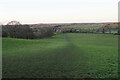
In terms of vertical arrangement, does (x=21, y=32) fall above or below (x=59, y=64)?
above

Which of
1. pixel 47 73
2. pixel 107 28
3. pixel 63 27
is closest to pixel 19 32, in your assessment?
pixel 63 27

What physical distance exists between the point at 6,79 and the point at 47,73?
2.25 meters

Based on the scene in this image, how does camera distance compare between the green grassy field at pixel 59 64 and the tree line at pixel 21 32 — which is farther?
the tree line at pixel 21 32

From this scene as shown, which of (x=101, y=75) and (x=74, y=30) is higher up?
(x=74, y=30)

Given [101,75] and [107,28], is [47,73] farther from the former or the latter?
[107,28]

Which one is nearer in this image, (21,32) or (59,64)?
(59,64)

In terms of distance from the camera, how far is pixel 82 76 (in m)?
7.96

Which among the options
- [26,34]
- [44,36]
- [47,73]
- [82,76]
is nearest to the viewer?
[82,76]

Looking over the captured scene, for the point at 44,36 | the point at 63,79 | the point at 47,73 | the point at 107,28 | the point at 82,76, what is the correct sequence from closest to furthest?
1. the point at 63,79
2. the point at 82,76
3. the point at 47,73
4. the point at 44,36
5. the point at 107,28

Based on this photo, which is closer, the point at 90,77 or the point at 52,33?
the point at 90,77

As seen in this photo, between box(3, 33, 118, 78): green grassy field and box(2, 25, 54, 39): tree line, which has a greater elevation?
box(2, 25, 54, 39): tree line

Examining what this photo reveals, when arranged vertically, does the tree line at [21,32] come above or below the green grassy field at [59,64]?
above

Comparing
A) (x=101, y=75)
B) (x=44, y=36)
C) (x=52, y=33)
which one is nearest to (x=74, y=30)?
(x=52, y=33)

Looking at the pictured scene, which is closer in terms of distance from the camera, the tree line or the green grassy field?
the green grassy field
